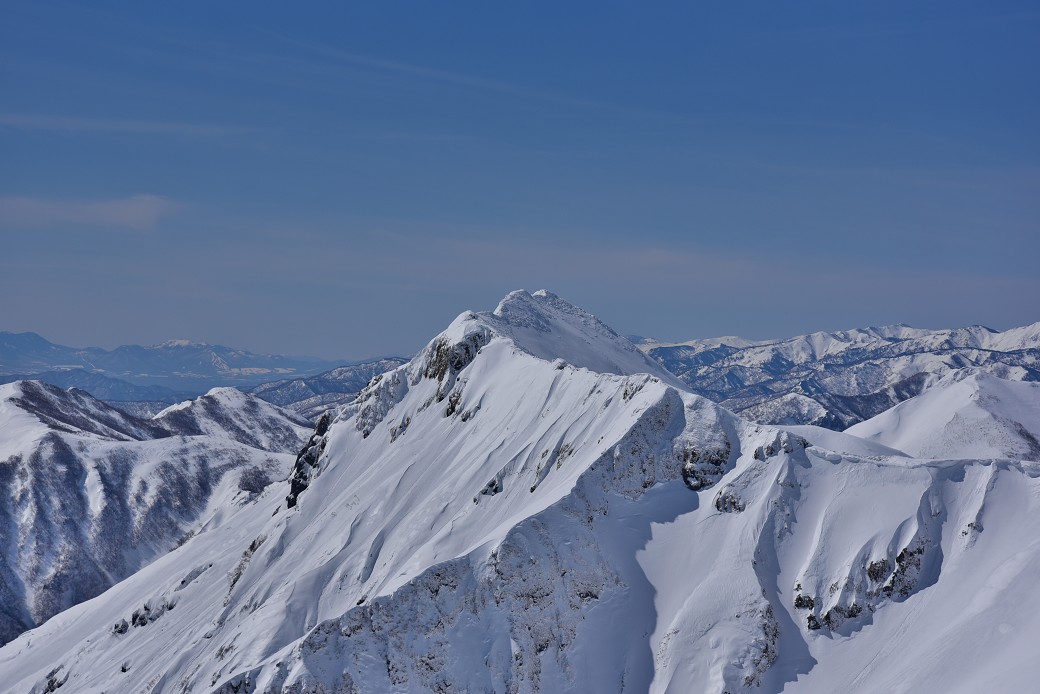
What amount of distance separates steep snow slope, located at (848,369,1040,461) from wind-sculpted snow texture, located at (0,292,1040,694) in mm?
86597

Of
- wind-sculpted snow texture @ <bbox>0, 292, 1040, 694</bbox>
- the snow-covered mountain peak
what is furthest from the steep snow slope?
wind-sculpted snow texture @ <bbox>0, 292, 1040, 694</bbox>

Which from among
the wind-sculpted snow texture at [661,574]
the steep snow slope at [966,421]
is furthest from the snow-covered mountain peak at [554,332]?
the steep snow slope at [966,421]

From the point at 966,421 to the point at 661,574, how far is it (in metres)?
125

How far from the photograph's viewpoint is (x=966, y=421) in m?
170

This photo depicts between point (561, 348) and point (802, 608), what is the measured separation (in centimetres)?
8460

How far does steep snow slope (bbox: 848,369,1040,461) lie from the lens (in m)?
161

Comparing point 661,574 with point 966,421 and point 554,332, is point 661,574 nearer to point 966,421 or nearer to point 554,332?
point 554,332

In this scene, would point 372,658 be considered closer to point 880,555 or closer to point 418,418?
point 880,555

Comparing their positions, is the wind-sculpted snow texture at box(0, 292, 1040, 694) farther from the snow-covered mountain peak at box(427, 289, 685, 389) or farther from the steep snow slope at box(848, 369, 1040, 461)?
the steep snow slope at box(848, 369, 1040, 461)

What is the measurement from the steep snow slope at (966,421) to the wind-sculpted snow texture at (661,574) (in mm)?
86597

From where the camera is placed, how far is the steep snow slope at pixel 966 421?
16088 centimetres

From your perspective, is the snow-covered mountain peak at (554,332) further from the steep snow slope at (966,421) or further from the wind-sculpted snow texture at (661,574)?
the steep snow slope at (966,421)

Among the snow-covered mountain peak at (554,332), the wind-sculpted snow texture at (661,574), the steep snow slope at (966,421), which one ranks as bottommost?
the steep snow slope at (966,421)

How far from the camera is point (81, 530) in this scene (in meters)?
196
